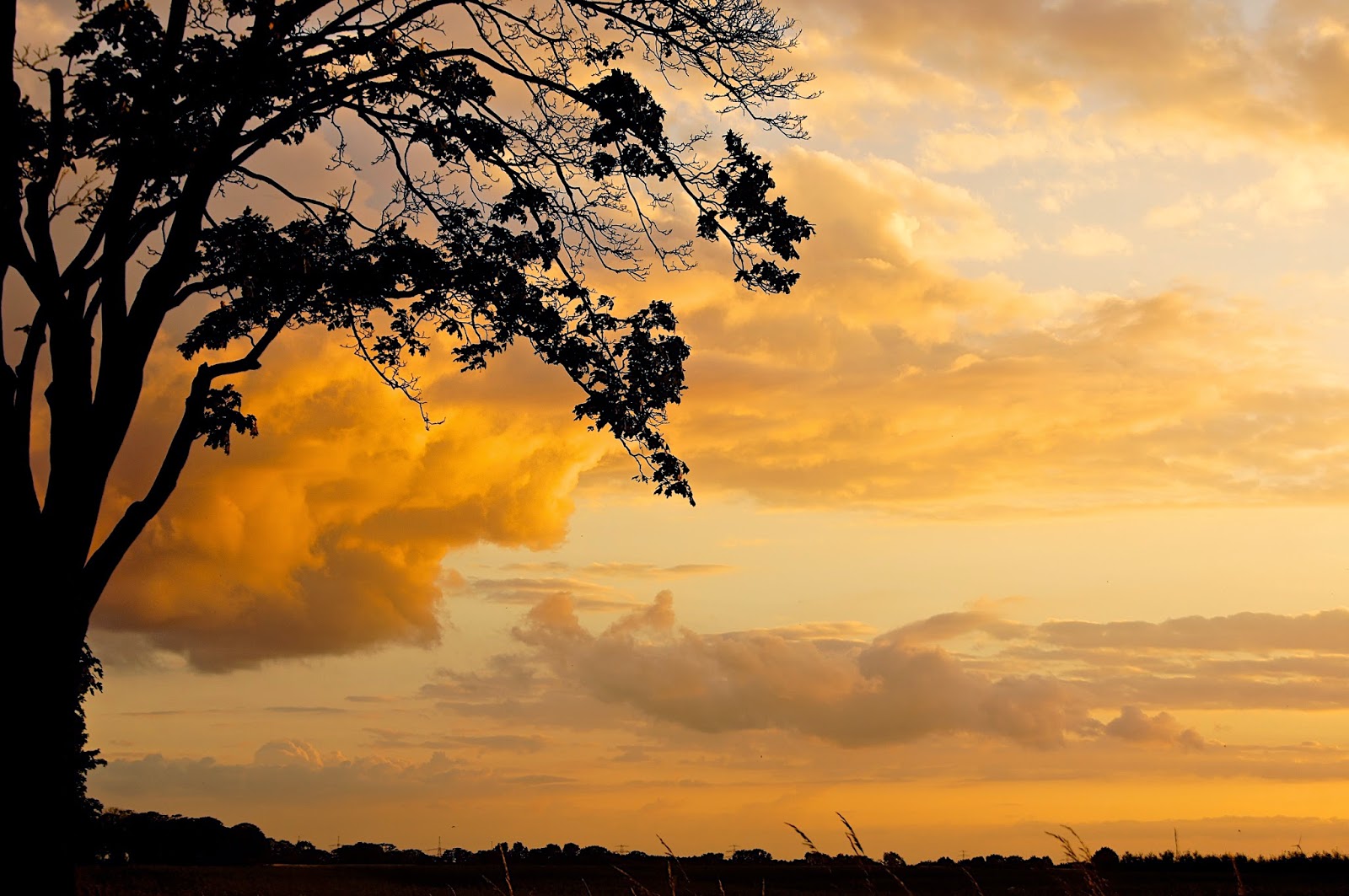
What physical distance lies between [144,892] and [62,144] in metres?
24.6

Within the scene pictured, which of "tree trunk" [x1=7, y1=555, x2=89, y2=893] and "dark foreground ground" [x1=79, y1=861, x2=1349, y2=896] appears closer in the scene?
"tree trunk" [x1=7, y1=555, x2=89, y2=893]

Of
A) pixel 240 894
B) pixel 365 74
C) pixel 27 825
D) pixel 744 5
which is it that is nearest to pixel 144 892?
pixel 240 894

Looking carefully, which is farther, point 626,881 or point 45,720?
point 626,881

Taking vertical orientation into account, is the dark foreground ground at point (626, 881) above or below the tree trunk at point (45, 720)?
below

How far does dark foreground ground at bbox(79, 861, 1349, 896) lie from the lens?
30.5 m

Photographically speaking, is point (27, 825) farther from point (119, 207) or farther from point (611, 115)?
point (611, 115)

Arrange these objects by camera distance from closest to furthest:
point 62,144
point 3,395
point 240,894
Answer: point 3,395 < point 62,144 < point 240,894

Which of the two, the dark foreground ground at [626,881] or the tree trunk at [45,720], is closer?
the tree trunk at [45,720]

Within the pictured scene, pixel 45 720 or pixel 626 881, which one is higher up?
pixel 45 720

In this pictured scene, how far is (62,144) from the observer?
13.8 meters

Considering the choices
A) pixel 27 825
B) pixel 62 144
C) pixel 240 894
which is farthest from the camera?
pixel 240 894

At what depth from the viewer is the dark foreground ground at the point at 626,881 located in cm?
3050

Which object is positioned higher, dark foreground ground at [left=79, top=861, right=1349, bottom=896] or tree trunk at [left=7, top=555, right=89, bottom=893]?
tree trunk at [left=7, top=555, right=89, bottom=893]

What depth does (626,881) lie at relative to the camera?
3516 cm
